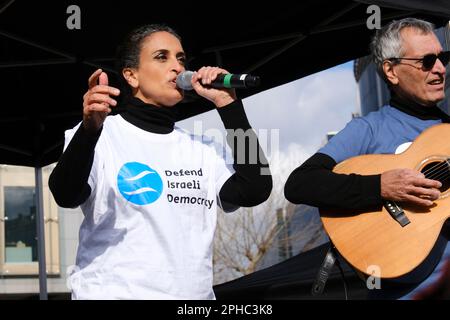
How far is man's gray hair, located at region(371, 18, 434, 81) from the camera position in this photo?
2.97m

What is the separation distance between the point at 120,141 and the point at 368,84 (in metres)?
30.4

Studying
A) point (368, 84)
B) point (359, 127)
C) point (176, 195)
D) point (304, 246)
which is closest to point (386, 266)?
point (359, 127)

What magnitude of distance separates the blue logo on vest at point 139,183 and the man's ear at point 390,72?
106 cm

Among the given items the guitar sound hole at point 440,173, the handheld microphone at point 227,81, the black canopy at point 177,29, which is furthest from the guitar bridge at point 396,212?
the black canopy at point 177,29

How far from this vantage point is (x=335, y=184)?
9.05 feet

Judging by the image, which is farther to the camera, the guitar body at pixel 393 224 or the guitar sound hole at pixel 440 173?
the guitar sound hole at pixel 440 173

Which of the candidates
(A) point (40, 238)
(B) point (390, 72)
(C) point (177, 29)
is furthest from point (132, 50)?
(A) point (40, 238)

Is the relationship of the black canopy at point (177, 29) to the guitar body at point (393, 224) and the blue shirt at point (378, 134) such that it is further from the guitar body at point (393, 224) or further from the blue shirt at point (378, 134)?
the guitar body at point (393, 224)

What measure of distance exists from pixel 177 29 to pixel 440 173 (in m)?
3.24

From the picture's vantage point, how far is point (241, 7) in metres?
5.30

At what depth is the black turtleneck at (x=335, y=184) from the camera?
271cm

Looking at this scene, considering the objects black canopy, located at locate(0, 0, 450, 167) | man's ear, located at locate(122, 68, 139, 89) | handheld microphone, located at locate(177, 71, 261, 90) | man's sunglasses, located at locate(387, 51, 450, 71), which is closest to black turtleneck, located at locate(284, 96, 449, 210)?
man's sunglasses, located at locate(387, 51, 450, 71)

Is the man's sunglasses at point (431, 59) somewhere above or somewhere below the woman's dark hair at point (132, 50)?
below

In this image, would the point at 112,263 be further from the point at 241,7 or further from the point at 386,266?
the point at 241,7
